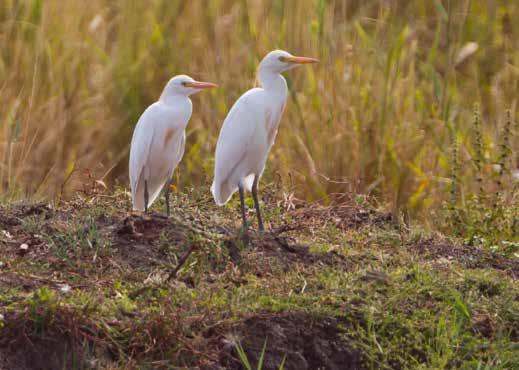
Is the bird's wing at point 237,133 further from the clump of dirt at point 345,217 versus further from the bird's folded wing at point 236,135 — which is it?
the clump of dirt at point 345,217

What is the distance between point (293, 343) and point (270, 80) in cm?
179

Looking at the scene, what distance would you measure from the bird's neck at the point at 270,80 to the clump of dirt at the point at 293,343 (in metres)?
1.65

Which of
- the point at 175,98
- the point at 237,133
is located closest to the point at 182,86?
the point at 175,98

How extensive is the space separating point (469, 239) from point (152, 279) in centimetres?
193

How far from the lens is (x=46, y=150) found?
20.8 feet

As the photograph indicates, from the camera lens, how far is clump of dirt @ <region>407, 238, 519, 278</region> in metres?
4.77

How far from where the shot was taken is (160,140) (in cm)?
525

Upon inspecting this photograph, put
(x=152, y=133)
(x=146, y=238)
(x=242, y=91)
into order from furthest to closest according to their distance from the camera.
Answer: (x=242, y=91) → (x=152, y=133) → (x=146, y=238)

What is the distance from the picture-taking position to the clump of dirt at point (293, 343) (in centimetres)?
355

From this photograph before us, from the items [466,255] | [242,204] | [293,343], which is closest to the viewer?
[293,343]

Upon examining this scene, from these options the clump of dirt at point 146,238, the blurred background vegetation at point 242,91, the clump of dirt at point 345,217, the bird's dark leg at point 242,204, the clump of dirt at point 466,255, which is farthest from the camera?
the blurred background vegetation at point 242,91

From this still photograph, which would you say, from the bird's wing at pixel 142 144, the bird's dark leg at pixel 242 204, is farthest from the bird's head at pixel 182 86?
the bird's dark leg at pixel 242 204

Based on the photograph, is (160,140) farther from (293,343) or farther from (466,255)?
(293,343)

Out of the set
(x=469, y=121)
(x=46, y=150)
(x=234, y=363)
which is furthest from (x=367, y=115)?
(x=234, y=363)
